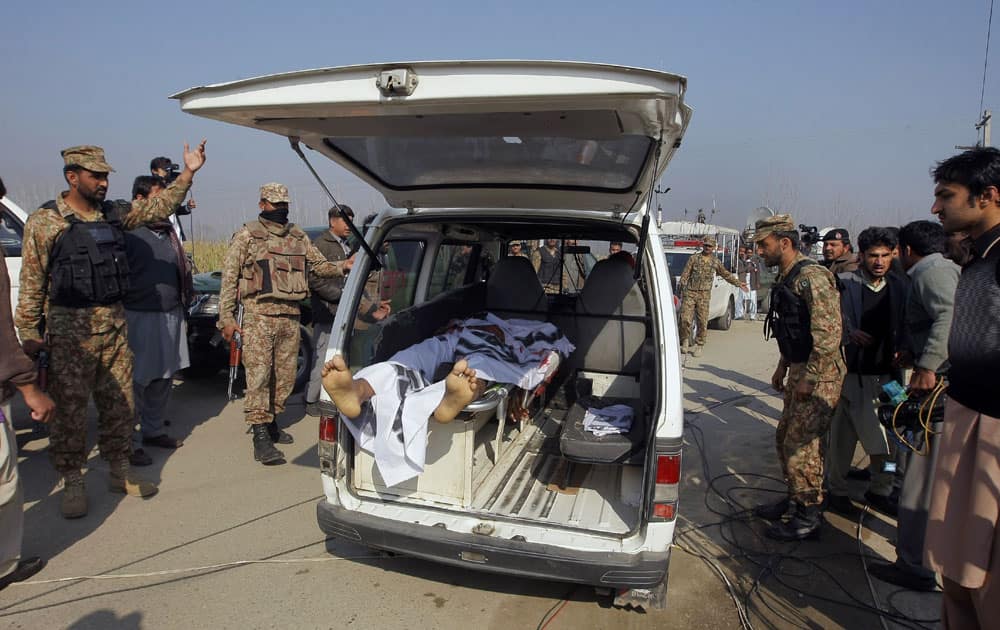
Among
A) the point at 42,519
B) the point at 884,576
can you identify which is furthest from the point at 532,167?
the point at 42,519

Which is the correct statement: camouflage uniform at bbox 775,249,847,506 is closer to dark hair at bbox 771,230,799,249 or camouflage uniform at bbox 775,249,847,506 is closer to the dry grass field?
dark hair at bbox 771,230,799,249

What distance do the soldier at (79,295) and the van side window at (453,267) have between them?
174cm

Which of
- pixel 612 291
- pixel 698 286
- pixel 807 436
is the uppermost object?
pixel 612 291

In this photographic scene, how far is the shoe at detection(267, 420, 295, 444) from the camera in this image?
5008 mm

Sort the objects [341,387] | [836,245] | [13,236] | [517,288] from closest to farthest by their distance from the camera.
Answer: [341,387]
[836,245]
[517,288]
[13,236]

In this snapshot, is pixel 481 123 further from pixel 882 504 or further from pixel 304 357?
pixel 304 357

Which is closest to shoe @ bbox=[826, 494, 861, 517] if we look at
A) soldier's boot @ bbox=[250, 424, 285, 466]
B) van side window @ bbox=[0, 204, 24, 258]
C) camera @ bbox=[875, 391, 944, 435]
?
camera @ bbox=[875, 391, 944, 435]

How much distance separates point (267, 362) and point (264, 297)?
51 centimetres

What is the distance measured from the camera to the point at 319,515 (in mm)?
2902

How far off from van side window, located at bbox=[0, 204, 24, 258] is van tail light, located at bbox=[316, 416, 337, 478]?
4226mm

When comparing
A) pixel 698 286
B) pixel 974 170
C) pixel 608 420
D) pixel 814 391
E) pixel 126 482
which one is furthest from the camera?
pixel 698 286

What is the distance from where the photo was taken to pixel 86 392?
3.65m

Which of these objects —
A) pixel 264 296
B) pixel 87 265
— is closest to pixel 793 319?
pixel 264 296

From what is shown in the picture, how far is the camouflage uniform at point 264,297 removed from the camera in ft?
14.9
